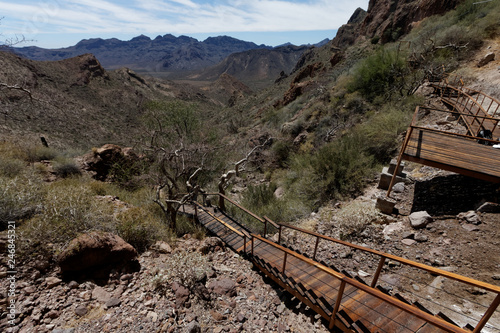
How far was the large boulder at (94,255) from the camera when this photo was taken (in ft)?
13.5

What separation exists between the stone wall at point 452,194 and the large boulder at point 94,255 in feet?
24.7

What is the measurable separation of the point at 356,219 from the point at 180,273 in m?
4.77

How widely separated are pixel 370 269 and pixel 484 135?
6.62 metres

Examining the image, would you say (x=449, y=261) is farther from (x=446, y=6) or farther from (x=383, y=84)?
(x=446, y=6)

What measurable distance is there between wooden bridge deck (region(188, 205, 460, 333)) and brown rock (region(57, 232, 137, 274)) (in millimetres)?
2962

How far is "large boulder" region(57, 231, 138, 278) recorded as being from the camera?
162 inches

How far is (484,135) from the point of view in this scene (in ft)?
24.2

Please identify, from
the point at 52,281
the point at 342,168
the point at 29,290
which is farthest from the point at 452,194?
the point at 29,290

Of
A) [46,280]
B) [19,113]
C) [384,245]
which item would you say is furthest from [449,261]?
[19,113]

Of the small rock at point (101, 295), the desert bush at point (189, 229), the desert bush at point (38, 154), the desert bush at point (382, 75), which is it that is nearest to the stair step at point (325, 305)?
the small rock at point (101, 295)

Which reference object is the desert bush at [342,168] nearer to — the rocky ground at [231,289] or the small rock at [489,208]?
the rocky ground at [231,289]

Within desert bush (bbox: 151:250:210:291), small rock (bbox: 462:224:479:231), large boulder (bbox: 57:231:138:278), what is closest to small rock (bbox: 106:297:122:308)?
desert bush (bbox: 151:250:210:291)

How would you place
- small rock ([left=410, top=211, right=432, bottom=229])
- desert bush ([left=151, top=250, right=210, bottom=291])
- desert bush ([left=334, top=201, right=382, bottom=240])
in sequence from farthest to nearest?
desert bush ([left=334, top=201, right=382, bottom=240]) < small rock ([left=410, top=211, right=432, bottom=229]) < desert bush ([left=151, top=250, right=210, bottom=291])

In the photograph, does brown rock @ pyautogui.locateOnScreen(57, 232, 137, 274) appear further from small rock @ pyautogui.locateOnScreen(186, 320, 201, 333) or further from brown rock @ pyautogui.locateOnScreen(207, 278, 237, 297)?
small rock @ pyautogui.locateOnScreen(186, 320, 201, 333)
